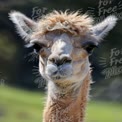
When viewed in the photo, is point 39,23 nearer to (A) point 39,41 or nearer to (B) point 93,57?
(A) point 39,41

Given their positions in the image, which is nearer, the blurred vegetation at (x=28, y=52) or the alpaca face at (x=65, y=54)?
the alpaca face at (x=65, y=54)

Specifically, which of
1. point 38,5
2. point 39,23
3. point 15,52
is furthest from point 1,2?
point 39,23

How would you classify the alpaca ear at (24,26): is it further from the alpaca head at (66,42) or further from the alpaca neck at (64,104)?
the alpaca neck at (64,104)

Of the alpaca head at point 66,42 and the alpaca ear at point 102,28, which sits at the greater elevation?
the alpaca ear at point 102,28

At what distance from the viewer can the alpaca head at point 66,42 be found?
757 cm

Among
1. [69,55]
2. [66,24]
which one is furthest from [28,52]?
[69,55]

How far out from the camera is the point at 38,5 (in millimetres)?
17750

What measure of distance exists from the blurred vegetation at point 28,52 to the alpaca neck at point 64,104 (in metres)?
9.74

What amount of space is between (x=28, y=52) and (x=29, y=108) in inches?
54.4

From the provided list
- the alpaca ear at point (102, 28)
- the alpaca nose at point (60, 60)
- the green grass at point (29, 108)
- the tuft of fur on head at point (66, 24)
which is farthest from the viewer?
the green grass at point (29, 108)

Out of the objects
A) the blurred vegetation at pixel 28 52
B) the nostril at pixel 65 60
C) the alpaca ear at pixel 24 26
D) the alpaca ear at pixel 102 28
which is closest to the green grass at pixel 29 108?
the blurred vegetation at pixel 28 52

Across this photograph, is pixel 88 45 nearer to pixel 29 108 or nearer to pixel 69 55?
pixel 69 55

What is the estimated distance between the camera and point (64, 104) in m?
7.84

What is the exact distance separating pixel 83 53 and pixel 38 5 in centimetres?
1003
